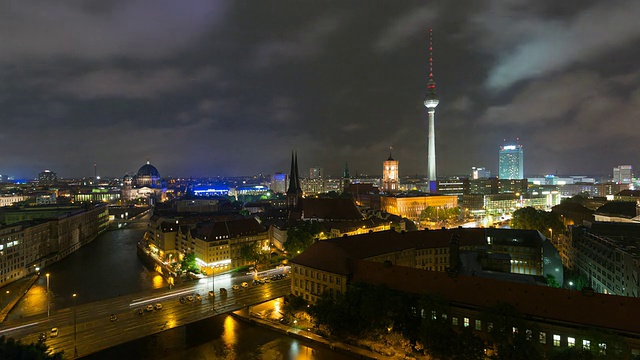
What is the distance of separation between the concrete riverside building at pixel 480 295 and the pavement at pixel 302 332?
3842mm

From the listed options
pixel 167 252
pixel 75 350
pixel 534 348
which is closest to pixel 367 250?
pixel 534 348

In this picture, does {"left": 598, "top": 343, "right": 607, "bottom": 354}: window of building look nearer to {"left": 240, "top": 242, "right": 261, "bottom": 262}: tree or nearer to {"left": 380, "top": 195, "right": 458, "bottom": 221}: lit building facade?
{"left": 240, "top": 242, "right": 261, "bottom": 262}: tree

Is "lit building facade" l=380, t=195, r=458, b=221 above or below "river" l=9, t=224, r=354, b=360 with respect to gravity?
above

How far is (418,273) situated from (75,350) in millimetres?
28008

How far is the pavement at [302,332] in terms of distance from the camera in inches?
1149

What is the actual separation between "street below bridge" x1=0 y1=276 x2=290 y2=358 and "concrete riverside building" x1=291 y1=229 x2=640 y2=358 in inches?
271

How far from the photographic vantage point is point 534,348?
21.6 metres

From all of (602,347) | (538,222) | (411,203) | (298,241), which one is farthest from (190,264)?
→ (411,203)

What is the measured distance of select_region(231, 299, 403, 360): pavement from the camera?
2919cm

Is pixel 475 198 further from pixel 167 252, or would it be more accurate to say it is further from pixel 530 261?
pixel 167 252

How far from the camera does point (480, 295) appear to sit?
26938 mm

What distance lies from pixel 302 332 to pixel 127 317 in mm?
16967

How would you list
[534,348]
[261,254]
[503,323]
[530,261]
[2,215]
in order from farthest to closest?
[2,215], [261,254], [530,261], [503,323], [534,348]

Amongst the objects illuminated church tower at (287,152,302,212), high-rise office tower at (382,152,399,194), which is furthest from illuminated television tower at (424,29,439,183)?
illuminated church tower at (287,152,302,212)
